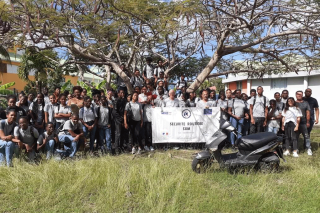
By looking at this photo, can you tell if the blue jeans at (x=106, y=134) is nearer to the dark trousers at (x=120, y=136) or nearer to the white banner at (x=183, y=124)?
the dark trousers at (x=120, y=136)

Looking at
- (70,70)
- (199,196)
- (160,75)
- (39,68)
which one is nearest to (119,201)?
(199,196)

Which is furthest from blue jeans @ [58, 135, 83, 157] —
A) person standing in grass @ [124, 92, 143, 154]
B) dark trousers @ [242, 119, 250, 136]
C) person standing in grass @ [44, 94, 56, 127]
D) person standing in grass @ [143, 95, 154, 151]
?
dark trousers @ [242, 119, 250, 136]

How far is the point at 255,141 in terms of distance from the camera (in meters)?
5.12

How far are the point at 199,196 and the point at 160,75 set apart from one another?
5916 millimetres

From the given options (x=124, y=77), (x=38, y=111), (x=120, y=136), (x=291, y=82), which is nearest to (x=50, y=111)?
(x=38, y=111)

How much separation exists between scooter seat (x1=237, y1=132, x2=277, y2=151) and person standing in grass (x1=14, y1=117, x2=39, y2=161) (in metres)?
4.23

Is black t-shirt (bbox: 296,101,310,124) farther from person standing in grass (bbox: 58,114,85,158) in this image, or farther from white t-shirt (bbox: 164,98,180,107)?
person standing in grass (bbox: 58,114,85,158)

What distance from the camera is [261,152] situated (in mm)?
5066

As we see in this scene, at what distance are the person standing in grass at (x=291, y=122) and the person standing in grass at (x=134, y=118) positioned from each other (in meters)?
3.70

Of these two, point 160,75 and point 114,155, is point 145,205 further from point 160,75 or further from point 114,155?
point 160,75

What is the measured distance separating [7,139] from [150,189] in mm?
3227

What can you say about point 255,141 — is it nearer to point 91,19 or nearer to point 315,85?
point 91,19

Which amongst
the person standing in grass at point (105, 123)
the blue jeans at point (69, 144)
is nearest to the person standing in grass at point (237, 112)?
the person standing in grass at point (105, 123)

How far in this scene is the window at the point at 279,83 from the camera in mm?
21075
